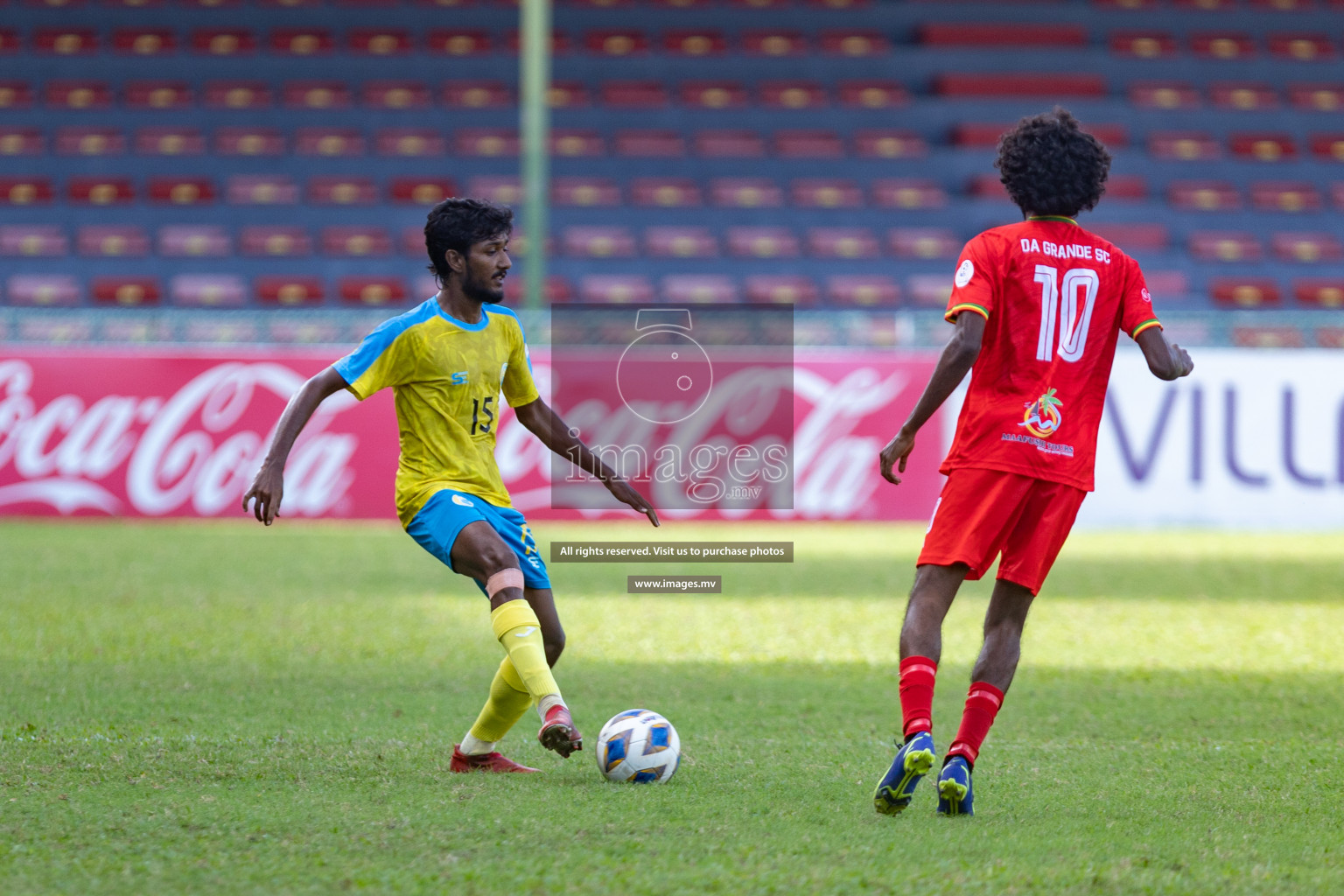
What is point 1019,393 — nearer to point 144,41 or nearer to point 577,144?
point 577,144

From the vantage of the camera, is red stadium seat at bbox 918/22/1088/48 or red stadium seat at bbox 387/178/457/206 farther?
red stadium seat at bbox 918/22/1088/48

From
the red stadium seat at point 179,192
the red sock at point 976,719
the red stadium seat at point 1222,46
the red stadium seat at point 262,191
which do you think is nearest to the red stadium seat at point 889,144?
the red stadium seat at point 1222,46

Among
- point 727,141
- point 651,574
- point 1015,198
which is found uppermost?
point 727,141

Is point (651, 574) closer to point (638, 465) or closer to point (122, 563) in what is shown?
point (638, 465)

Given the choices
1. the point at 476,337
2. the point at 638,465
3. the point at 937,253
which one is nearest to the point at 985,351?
the point at 476,337

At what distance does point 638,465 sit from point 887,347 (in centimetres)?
287

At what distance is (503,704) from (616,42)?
70.0 feet

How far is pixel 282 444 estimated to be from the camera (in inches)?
176

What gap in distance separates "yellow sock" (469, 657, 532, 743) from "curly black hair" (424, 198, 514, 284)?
4.37ft

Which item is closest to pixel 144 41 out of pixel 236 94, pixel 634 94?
pixel 236 94

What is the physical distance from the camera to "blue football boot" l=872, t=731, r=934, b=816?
3.84 metres

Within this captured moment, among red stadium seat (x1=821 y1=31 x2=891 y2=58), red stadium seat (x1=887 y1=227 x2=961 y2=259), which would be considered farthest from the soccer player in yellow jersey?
red stadium seat (x1=821 y1=31 x2=891 y2=58)

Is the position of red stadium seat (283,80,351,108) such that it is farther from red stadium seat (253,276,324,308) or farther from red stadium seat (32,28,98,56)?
red stadium seat (253,276,324,308)

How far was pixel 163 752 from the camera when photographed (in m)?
4.87
